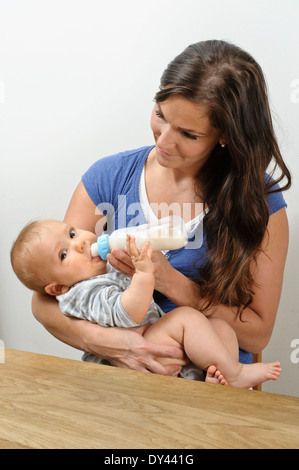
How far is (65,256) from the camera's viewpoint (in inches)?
56.1

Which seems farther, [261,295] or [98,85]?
[98,85]

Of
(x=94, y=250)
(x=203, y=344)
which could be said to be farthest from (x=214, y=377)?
(x=94, y=250)

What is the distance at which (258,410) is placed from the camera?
2.89ft

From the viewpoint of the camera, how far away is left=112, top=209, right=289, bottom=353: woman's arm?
154cm

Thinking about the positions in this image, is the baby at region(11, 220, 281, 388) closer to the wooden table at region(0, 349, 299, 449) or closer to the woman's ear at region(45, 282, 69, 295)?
the woman's ear at region(45, 282, 69, 295)

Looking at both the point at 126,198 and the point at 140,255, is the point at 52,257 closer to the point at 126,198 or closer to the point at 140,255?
the point at 140,255

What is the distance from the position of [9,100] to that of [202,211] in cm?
129

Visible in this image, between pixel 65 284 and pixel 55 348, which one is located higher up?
pixel 65 284

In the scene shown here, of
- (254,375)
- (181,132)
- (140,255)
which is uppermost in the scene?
(181,132)

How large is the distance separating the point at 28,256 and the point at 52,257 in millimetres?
63

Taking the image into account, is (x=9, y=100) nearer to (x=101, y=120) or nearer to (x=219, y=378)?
(x=101, y=120)

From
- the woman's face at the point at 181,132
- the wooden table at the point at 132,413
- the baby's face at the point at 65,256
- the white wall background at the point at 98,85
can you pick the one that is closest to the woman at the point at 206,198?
the woman's face at the point at 181,132
